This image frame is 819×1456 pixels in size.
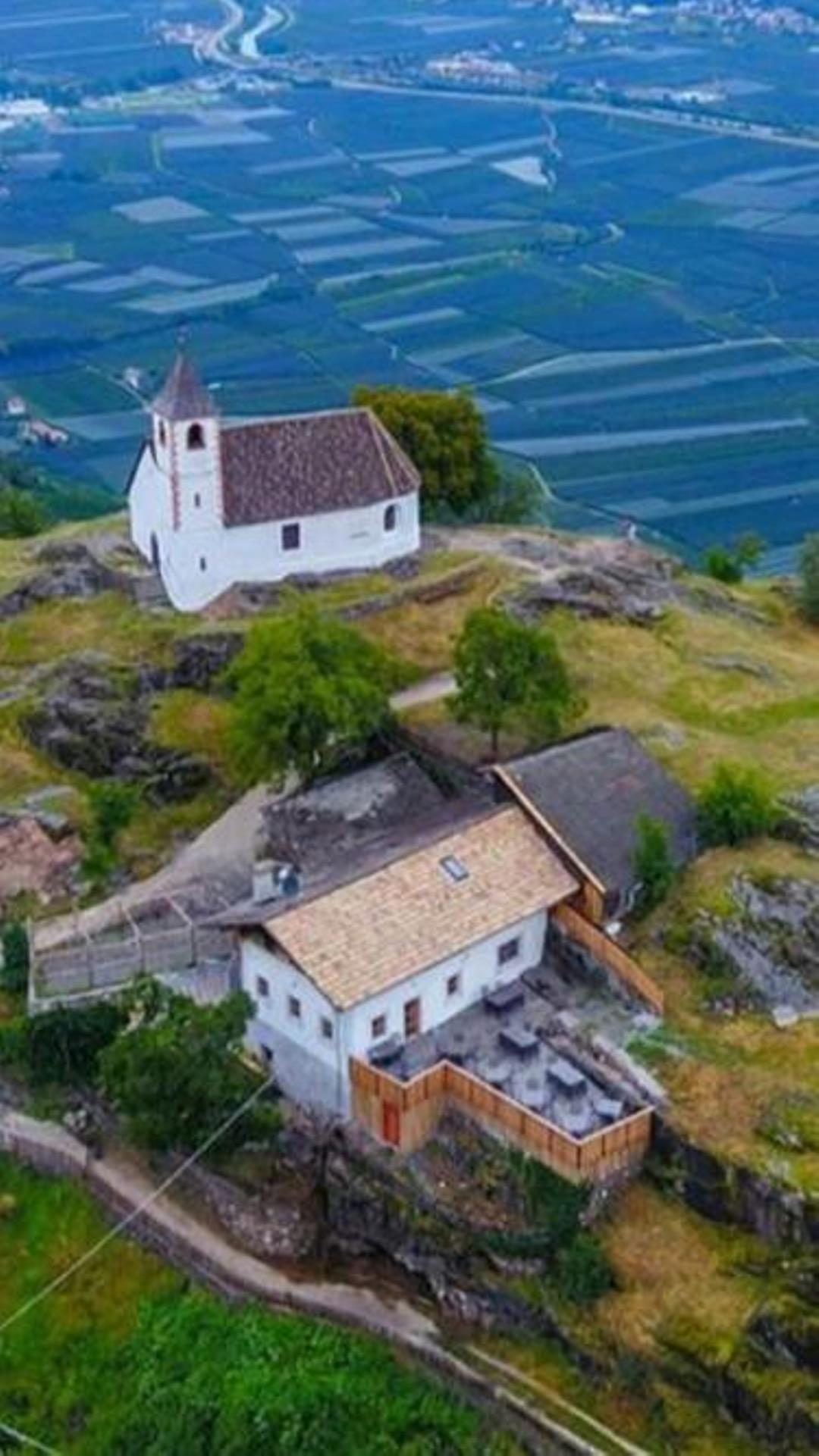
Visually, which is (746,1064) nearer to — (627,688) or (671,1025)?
(671,1025)

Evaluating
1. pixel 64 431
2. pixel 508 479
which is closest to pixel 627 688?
pixel 508 479

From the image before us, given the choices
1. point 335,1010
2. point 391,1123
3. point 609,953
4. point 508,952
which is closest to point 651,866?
point 609,953

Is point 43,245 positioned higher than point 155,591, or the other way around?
point 155,591

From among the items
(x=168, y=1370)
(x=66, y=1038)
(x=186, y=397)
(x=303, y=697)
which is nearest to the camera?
(x=168, y=1370)

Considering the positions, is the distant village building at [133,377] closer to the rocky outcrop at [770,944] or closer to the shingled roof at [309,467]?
the shingled roof at [309,467]

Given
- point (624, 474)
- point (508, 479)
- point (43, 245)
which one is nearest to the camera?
point (508, 479)

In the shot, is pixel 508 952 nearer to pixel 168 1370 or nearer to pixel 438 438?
pixel 168 1370
